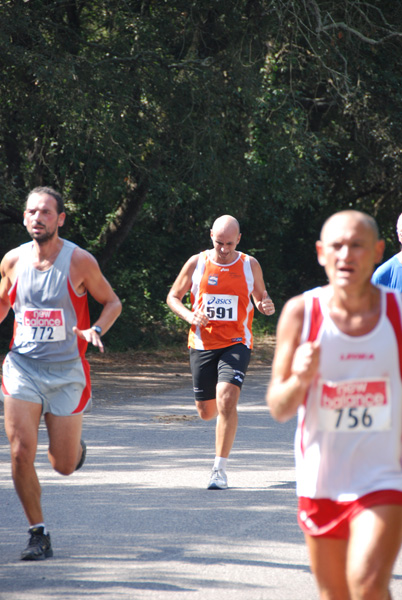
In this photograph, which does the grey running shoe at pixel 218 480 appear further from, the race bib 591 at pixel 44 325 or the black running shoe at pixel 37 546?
the race bib 591 at pixel 44 325

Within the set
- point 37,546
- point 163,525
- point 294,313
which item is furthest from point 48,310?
point 294,313

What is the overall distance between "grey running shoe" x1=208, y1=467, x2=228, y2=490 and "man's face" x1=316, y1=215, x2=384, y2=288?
384 centimetres

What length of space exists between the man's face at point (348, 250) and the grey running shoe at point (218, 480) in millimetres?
3836

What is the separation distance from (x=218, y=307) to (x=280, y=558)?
8.66 ft

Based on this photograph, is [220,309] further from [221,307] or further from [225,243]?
[225,243]

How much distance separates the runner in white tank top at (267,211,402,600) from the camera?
3.10 meters

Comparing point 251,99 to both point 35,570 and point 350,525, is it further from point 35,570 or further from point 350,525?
point 350,525

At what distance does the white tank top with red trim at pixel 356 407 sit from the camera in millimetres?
3113

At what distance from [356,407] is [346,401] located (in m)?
0.04

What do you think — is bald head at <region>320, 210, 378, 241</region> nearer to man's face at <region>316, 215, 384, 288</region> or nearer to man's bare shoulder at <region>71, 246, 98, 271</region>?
man's face at <region>316, 215, 384, 288</region>

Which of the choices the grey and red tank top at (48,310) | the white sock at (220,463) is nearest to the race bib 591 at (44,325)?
the grey and red tank top at (48,310)

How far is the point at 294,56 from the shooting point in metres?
16.2

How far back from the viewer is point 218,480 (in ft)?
22.1

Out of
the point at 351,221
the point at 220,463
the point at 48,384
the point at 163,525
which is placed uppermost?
the point at 351,221
